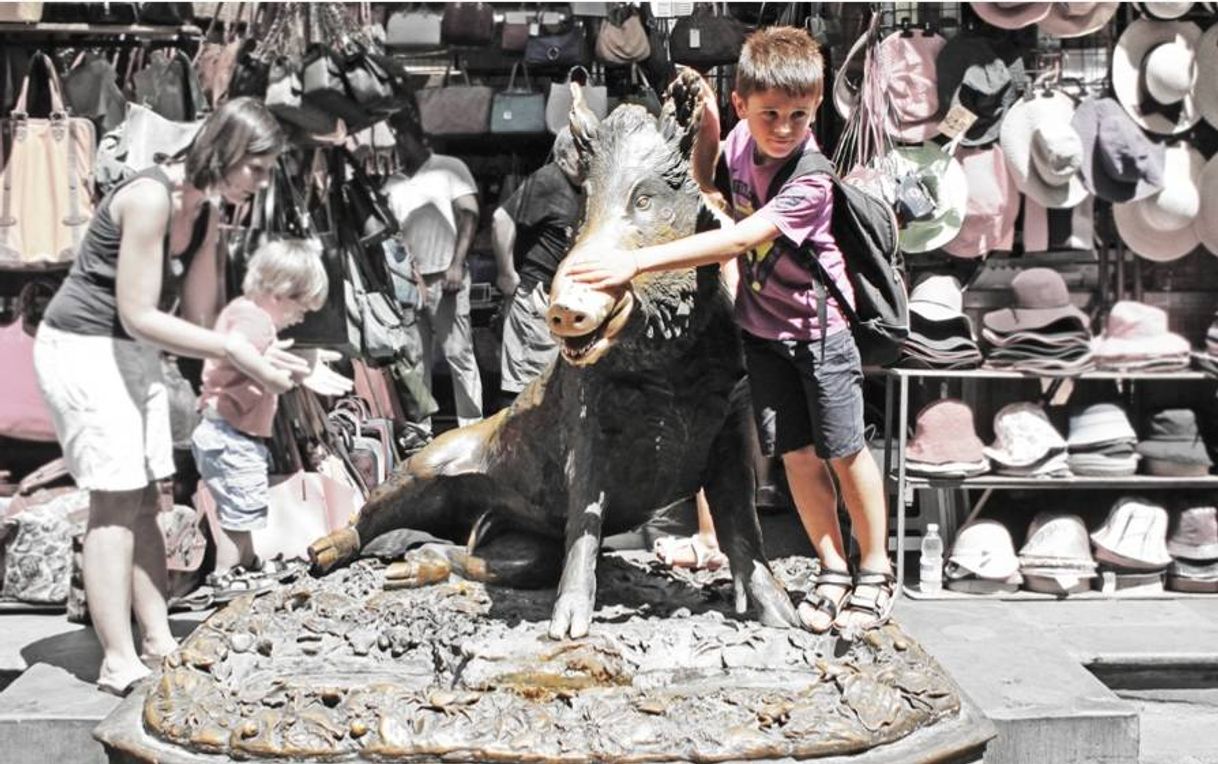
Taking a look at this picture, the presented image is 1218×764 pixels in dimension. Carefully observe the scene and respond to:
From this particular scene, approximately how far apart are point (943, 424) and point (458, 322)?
7.43 ft

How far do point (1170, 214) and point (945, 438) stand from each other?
50.2 inches

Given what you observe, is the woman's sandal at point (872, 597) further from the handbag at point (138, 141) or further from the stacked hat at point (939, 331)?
the handbag at point (138, 141)

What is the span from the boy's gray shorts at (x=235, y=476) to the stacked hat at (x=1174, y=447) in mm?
3352

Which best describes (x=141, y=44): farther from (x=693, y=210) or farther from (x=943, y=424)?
(x=693, y=210)

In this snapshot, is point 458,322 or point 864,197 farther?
point 458,322

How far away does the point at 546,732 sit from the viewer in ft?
9.12

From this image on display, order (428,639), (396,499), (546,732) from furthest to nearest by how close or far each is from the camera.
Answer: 1. (396,499)
2. (428,639)
3. (546,732)

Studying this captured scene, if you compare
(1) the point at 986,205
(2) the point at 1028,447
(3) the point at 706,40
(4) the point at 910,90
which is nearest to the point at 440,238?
(3) the point at 706,40

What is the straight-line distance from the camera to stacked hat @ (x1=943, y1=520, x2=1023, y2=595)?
577 centimetres

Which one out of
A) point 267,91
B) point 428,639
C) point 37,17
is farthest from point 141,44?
point 428,639

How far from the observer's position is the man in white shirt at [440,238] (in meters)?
6.66

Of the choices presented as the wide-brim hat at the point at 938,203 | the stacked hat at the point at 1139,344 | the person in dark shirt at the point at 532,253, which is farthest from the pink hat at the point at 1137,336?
the person in dark shirt at the point at 532,253

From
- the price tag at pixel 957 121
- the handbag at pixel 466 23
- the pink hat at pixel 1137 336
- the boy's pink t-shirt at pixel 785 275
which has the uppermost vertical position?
the handbag at pixel 466 23

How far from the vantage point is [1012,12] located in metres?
5.84
